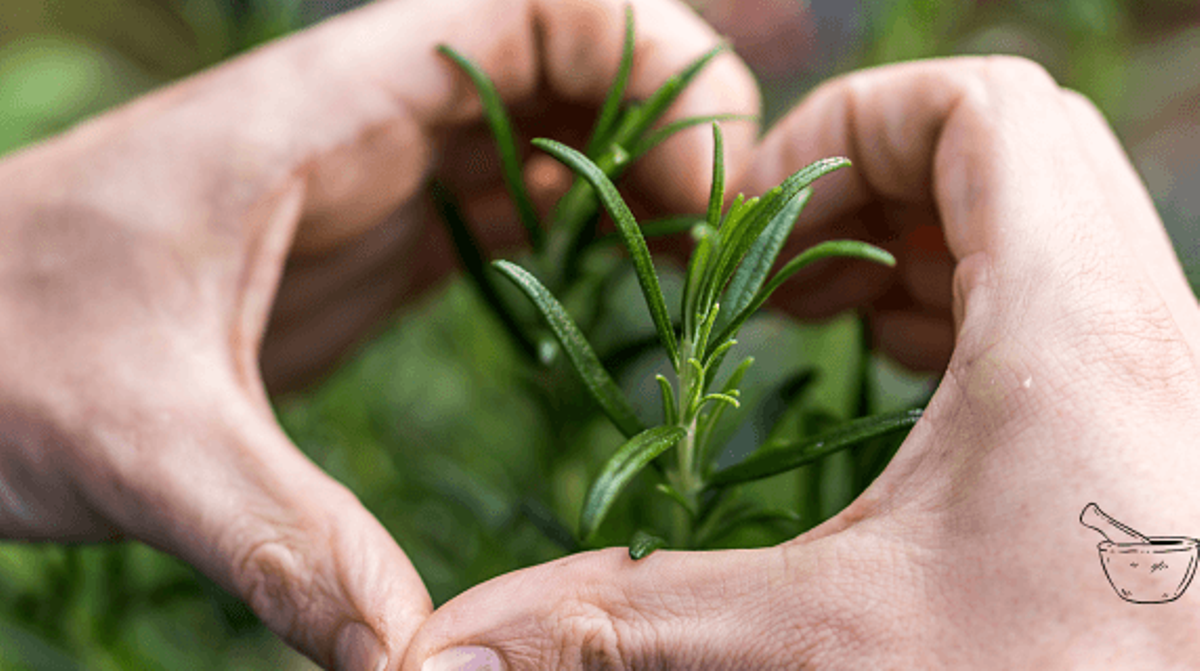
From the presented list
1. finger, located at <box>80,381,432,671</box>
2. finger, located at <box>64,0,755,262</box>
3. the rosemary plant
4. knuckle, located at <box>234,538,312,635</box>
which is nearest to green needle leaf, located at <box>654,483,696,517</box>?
the rosemary plant

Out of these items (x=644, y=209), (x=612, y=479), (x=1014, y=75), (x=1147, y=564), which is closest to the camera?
(x=1147, y=564)

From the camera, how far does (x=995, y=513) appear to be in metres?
0.58

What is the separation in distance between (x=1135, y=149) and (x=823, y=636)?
2580 mm

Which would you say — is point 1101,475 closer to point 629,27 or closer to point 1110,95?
point 629,27

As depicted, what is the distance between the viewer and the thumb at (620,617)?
0.62 meters

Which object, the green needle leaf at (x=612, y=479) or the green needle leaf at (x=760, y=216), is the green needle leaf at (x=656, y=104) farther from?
the green needle leaf at (x=612, y=479)

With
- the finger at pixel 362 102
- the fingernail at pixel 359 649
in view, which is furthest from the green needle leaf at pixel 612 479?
the finger at pixel 362 102

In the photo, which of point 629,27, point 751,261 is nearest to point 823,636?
point 751,261

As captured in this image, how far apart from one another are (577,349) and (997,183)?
1.45ft

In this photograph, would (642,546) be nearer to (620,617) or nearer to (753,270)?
(620,617)

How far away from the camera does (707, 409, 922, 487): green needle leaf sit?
720 millimetres

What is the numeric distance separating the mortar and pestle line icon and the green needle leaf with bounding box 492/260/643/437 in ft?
1.28

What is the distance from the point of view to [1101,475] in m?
0.56

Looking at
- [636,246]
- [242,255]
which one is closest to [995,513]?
[636,246]
